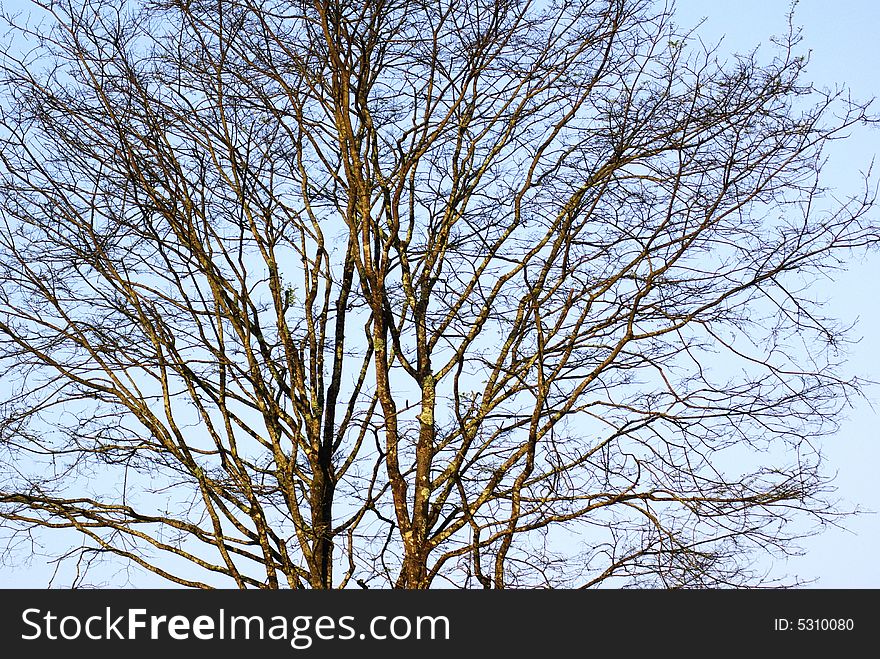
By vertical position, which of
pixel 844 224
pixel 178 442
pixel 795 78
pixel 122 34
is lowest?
pixel 178 442

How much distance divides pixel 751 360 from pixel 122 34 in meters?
3.77

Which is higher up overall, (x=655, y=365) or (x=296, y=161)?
(x=296, y=161)

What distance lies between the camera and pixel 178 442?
588cm

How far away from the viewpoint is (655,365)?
19.7 ft
